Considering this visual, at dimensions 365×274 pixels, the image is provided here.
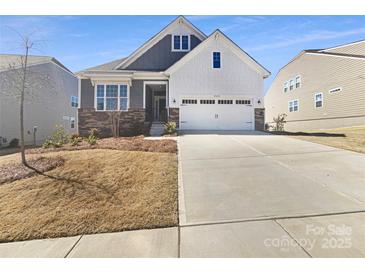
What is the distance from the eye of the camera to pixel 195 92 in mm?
15758

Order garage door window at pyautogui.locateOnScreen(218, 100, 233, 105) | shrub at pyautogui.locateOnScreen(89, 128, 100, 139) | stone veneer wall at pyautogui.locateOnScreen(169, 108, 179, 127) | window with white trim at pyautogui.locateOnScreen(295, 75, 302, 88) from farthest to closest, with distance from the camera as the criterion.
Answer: window with white trim at pyautogui.locateOnScreen(295, 75, 302, 88), garage door window at pyautogui.locateOnScreen(218, 100, 233, 105), stone veneer wall at pyautogui.locateOnScreen(169, 108, 179, 127), shrub at pyautogui.locateOnScreen(89, 128, 100, 139)

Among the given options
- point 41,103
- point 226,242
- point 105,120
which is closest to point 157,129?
point 105,120

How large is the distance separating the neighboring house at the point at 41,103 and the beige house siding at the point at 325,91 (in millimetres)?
21521

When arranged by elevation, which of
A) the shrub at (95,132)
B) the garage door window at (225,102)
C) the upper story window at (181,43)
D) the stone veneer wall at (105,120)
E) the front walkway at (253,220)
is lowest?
the front walkway at (253,220)

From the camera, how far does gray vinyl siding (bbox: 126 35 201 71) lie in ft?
57.2

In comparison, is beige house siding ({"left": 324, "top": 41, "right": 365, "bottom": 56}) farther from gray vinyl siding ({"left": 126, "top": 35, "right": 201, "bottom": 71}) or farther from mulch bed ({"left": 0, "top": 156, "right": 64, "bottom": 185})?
mulch bed ({"left": 0, "top": 156, "right": 64, "bottom": 185})

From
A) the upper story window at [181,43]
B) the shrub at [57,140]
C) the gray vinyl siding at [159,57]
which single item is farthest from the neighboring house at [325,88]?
the shrub at [57,140]

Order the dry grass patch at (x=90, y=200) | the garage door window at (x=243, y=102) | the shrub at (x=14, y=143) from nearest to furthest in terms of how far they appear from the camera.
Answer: the dry grass patch at (x=90, y=200), the garage door window at (x=243, y=102), the shrub at (x=14, y=143)

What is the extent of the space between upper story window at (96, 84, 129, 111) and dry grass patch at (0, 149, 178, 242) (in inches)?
376

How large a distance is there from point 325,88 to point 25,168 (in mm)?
22752

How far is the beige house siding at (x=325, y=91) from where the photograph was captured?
17250 millimetres

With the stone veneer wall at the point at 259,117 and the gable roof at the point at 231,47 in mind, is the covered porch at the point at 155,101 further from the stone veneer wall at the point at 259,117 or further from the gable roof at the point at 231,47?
the stone veneer wall at the point at 259,117

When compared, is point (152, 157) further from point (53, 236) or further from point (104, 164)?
point (53, 236)

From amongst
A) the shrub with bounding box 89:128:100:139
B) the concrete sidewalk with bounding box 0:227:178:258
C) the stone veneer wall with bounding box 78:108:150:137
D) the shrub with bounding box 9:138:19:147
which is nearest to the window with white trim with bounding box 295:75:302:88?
the stone veneer wall with bounding box 78:108:150:137
